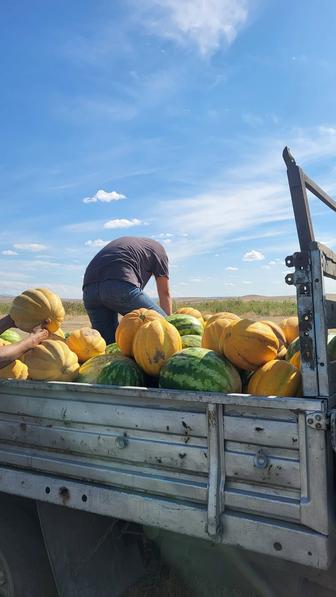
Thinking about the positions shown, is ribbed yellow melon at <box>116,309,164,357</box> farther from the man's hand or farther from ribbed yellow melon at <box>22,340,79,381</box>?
the man's hand

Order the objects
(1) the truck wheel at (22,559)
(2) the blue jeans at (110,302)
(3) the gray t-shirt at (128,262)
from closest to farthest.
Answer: (1) the truck wheel at (22,559) < (2) the blue jeans at (110,302) < (3) the gray t-shirt at (128,262)

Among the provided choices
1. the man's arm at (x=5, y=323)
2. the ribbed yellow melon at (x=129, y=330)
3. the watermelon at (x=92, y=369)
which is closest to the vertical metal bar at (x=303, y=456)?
the watermelon at (x=92, y=369)

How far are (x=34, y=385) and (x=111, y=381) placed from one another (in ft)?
1.46

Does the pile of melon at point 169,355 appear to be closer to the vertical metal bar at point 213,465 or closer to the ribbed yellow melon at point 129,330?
the ribbed yellow melon at point 129,330

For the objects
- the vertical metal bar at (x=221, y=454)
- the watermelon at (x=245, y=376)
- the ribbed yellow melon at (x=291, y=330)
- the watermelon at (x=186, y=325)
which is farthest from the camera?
the watermelon at (x=186, y=325)

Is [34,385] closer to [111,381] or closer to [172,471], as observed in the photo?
[111,381]

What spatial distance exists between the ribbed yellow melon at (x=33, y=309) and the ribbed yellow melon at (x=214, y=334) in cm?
120

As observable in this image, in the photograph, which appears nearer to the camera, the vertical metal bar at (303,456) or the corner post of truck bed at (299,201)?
the vertical metal bar at (303,456)

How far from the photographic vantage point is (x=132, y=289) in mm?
5039

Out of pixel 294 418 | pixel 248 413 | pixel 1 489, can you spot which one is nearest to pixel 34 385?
pixel 1 489

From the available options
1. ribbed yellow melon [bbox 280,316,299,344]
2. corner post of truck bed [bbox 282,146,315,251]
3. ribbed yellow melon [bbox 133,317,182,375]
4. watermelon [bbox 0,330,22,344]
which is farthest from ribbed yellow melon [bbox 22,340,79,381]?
corner post of truck bed [bbox 282,146,315,251]

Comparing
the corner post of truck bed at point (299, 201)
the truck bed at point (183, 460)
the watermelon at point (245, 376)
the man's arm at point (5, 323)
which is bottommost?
the truck bed at point (183, 460)

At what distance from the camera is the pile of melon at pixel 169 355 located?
104 inches

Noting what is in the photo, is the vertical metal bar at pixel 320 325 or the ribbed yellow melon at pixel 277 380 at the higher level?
the vertical metal bar at pixel 320 325
